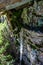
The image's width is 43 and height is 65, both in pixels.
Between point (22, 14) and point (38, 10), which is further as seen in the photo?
point (22, 14)

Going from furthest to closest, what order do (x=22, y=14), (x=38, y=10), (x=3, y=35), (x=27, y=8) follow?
(x=3, y=35) < (x=22, y=14) < (x=27, y=8) < (x=38, y=10)

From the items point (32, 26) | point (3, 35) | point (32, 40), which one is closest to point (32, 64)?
point (32, 40)

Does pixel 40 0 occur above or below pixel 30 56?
above

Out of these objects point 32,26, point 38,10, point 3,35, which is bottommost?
point 3,35

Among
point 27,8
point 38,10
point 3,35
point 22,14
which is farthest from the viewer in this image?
point 3,35

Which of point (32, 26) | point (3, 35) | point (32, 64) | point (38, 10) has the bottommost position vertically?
point (32, 64)

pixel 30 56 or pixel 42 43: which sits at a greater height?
pixel 42 43

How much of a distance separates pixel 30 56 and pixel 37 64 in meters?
0.45

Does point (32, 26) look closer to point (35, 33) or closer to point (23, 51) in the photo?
point (35, 33)

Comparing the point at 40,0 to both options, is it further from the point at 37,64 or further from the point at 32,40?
the point at 37,64

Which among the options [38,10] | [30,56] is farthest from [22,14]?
[30,56]

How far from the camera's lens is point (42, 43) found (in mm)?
5961

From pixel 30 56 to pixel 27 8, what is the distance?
1.65m

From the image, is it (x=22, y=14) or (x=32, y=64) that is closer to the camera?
(x=32, y=64)
